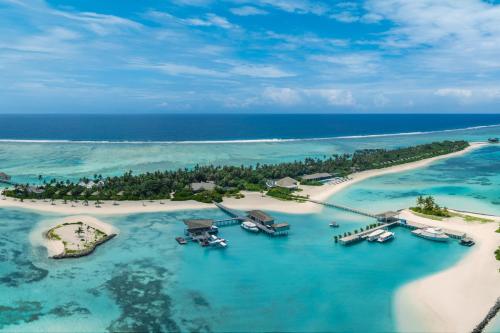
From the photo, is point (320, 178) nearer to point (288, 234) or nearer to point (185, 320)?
point (288, 234)

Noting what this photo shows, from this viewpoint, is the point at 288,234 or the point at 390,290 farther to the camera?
the point at 288,234

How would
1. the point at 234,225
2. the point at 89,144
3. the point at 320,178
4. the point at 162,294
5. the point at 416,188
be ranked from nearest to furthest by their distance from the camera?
the point at 162,294, the point at 234,225, the point at 416,188, the point at 320,178, the point at 89,144

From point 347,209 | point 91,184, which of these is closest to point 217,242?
point 347,209

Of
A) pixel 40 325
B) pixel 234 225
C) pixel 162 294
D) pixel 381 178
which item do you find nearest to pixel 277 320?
pixel 162 294

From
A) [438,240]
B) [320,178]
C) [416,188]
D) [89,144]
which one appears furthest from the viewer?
[89,144]

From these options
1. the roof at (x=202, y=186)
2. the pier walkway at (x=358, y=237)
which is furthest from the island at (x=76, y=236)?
the pier walkway at (x=358, y=237)

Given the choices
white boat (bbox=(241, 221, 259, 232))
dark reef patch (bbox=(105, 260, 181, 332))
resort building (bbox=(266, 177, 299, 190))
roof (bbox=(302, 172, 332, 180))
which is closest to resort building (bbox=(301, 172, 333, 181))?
roof (bbox=(302, 172, 332, 180))
